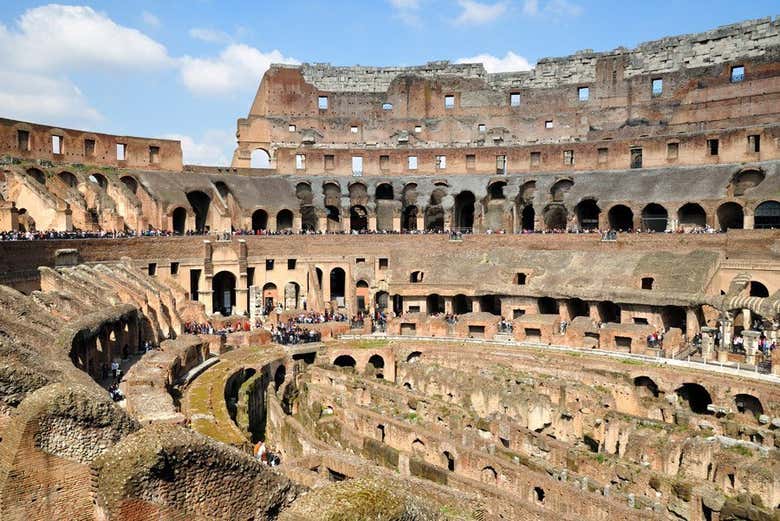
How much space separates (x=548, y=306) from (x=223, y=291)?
21.1 m

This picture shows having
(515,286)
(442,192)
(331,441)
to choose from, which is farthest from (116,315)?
(442,192)

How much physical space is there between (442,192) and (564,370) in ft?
69.0

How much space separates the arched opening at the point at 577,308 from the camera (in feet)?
104

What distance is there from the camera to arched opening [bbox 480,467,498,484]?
15617mm

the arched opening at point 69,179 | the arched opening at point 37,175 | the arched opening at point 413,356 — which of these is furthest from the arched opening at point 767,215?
the arched opening at point 37,175

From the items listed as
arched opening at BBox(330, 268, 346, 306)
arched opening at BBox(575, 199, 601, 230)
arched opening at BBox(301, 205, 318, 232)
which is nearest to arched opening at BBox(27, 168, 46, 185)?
arched opening at BBox(301, 205, 318, 232)

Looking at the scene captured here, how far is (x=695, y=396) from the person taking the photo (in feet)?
80.3

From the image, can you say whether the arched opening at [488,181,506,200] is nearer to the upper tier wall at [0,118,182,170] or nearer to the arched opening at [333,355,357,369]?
the arched opening at [333,355,357,369]

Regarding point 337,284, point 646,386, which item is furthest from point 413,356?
point 337,284

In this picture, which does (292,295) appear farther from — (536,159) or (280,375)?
(536,159)

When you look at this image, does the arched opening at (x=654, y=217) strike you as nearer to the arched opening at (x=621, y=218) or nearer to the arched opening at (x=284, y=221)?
the arched opening at (x=621, y=218)

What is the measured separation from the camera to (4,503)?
6914 millimetres

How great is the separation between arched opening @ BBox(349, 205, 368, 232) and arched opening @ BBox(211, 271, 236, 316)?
10466mm

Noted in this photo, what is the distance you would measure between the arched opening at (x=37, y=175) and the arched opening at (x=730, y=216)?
128ft
